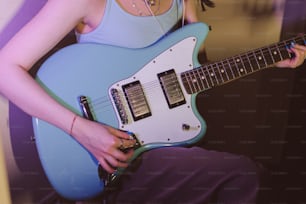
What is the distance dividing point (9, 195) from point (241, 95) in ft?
1.88

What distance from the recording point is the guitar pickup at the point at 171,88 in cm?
81

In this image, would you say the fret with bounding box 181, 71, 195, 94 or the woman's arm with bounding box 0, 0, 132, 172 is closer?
the woman's arm with bounding box 0, 0, 132, 172

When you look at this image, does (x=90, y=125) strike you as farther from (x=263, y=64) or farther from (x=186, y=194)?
(x=263, y=64)

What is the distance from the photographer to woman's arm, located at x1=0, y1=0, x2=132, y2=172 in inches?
28.0

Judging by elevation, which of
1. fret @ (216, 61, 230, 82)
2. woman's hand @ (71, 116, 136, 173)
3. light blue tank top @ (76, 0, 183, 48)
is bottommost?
woman's hand @ (71, 116, 136, 173)

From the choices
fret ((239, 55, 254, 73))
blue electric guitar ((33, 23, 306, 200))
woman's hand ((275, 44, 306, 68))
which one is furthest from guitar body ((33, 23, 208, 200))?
woman's hand ((275, 44, 306, 68))

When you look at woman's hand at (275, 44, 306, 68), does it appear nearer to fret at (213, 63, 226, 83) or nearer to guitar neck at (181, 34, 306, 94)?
guitar neck at (181, 34, 306, 94)

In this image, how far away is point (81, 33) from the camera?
30.5 inches

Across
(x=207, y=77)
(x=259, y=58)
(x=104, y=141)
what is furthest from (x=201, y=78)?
(x=104, y=141)

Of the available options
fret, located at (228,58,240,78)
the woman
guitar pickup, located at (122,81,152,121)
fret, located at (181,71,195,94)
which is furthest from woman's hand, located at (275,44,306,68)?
guitar pickup, located at (122,81,152,121)

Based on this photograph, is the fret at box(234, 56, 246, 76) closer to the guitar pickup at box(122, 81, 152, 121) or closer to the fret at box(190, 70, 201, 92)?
the fret at box(190, 70, 201, 92)

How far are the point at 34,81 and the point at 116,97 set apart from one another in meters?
0.17

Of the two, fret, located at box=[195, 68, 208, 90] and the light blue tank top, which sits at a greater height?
the light blue tank top

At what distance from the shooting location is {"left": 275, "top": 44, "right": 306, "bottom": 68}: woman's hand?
0.85m
